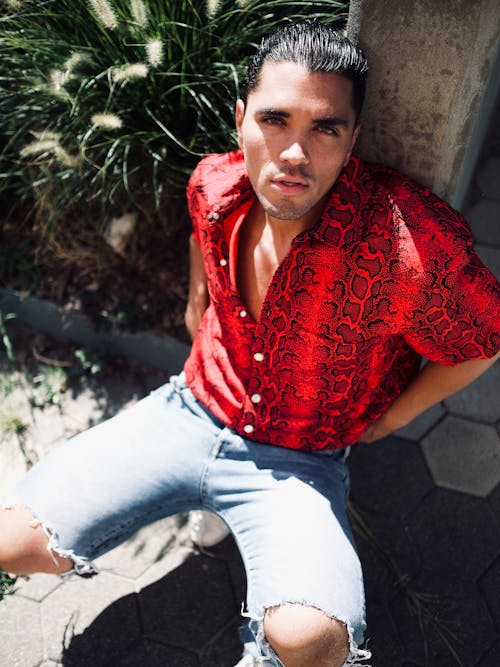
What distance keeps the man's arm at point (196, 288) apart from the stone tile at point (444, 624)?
50.9 inches

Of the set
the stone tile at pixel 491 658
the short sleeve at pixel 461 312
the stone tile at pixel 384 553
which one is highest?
the short sleeve at pixel 461 312

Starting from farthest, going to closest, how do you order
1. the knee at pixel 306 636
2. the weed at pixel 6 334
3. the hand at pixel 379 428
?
the weed at pixel 6 334, the hand at pixel 379 428, the knee at pixel 306 636

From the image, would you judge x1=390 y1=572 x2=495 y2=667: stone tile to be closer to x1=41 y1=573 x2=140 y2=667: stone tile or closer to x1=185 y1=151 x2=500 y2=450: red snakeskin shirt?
x1=185 y1=151 x2=500 y2=450: red snakeskin shirt

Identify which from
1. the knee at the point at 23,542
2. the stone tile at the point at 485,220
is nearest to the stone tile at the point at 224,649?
the knee at the point at 23,542

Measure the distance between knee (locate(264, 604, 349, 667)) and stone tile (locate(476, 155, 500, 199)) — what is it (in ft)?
8.09

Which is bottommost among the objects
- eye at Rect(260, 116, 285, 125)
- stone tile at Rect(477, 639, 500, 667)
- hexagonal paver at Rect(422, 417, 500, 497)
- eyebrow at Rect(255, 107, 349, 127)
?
stone tile at Rect(477, 639, 500, 667)

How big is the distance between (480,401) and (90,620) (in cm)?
185

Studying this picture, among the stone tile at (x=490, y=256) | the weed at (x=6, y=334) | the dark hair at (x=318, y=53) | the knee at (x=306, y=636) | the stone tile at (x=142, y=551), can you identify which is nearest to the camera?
the dark hair at (x=318, y=53)

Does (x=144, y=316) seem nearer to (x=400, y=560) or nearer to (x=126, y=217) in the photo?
(x=126, y=217)

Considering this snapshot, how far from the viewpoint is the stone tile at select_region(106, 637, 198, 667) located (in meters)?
2.46

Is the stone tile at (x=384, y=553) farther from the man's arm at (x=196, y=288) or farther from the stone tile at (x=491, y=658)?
the man's arm at (x=196, y=288)

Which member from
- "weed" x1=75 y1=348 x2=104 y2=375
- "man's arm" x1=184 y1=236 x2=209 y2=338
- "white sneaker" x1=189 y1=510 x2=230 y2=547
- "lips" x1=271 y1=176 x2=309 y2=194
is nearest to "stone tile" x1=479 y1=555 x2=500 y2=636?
"white sneaker" x1=189 y1=510 x2=230 y2=547

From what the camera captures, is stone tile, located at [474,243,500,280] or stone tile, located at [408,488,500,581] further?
stone tile, located at [474,243,500,280]

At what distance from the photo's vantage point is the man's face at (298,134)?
1790 mm
